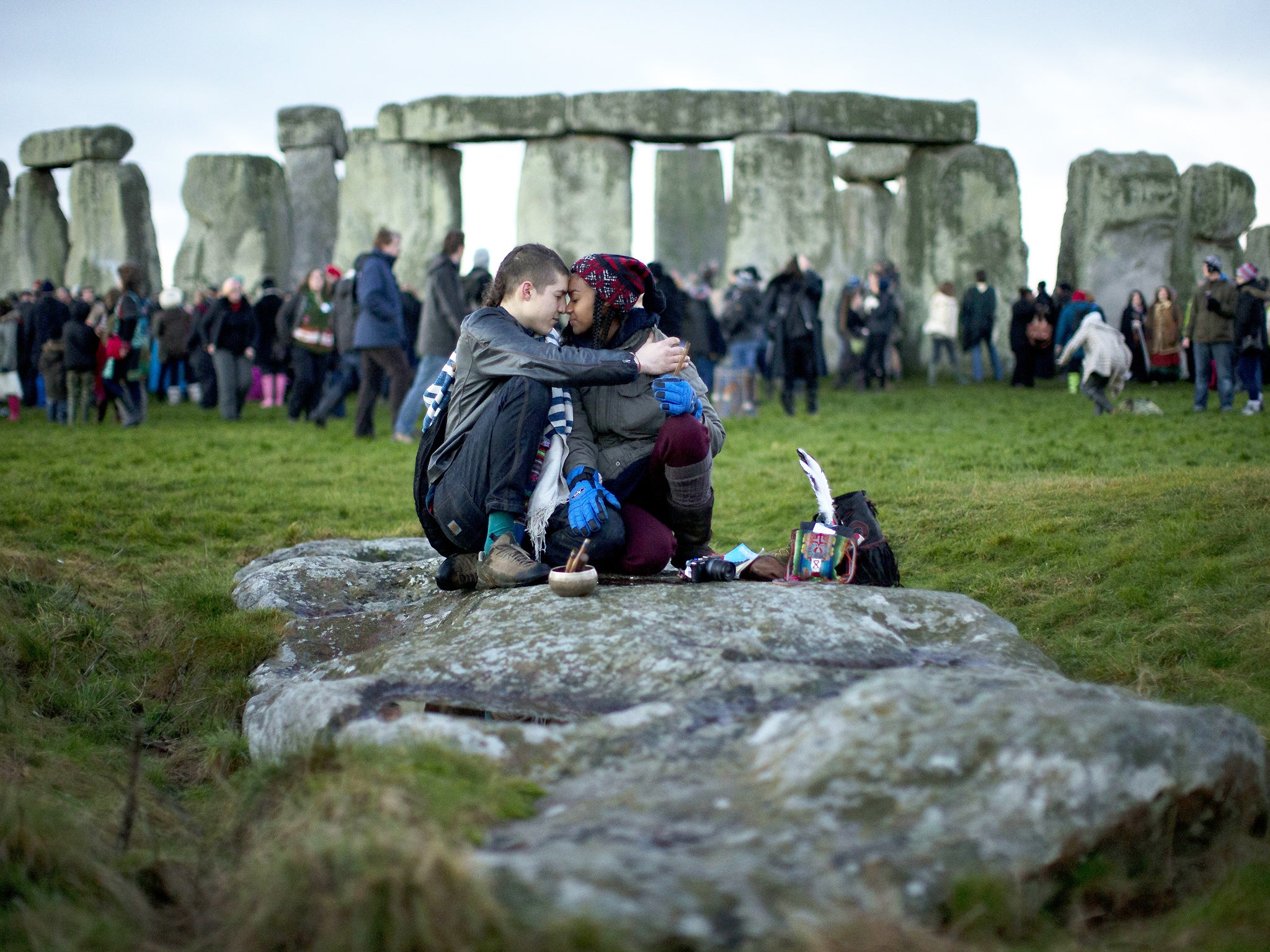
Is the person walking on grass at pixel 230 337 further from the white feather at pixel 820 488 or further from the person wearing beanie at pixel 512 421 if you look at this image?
the white feather at pixel 820 488

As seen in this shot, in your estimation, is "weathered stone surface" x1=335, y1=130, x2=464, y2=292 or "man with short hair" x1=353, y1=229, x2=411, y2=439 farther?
"weathered stone surface" x1=335, y1=130, x2=464, y2=292

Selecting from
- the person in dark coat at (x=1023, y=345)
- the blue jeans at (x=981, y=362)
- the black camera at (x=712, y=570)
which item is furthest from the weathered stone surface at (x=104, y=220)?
the black camera at (x=712, y=570)

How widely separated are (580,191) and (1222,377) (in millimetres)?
10161

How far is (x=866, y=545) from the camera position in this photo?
16.6ft

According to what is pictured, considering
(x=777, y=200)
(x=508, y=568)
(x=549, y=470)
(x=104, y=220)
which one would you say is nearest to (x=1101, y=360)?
(x=777, y=200)

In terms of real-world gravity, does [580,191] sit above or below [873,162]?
below

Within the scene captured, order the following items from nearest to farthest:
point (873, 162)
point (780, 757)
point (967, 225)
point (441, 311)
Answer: point (780, 757) → point (441, 311) → point (967, 225) → point (873, 162)

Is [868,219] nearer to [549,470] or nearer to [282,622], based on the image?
[549,470]

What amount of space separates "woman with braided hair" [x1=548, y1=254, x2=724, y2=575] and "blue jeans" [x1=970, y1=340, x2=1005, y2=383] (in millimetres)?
15636

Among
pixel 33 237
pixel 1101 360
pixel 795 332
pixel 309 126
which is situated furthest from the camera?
pixel 33 237

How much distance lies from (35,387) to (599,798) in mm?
17151

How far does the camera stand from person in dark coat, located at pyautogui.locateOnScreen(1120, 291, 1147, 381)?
1791cm

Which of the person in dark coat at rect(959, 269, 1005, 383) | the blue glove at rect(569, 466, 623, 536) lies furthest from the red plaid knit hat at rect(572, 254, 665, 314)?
the person in dark coat at rect(959, 269, 1005, 383)

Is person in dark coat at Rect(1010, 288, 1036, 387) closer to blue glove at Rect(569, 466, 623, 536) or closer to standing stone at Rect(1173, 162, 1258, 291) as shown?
standing stone at Rect(1173, 162, 1258, 291)
